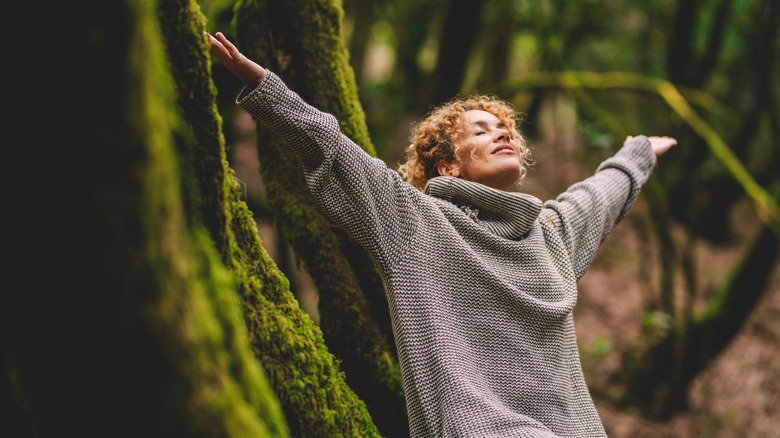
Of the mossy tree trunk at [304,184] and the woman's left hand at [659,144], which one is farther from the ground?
the woman's left hand at [659,144]

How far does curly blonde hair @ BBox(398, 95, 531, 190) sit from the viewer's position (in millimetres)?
2547

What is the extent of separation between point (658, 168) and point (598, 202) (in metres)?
6.10

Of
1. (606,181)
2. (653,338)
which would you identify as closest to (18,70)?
(606,181)

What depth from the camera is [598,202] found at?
278cm

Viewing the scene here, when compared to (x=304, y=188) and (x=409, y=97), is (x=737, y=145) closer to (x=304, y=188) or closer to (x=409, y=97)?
(x=409, y=97)

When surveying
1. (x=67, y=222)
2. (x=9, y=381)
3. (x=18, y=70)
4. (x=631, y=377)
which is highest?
(x=18, y=70)

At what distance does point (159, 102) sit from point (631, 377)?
7030 millimetres

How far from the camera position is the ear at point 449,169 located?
8.14 ft

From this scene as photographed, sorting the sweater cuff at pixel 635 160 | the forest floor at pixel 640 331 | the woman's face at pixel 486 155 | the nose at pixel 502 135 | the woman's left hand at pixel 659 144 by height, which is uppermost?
the woman's left hand at pixel 659 144

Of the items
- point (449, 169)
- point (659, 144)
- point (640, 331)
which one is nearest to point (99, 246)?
point (449, 169)

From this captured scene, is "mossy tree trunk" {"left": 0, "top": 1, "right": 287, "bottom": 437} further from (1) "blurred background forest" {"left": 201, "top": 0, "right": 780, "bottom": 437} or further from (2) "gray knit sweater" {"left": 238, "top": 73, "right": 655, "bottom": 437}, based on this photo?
(1) "blurred background forest" {"left": 201, "top": 0, "right": 780, "bottom": 437}

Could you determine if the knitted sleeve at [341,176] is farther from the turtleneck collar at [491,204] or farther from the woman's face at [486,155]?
the woman's face at [486,155]

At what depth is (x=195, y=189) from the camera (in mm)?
1538

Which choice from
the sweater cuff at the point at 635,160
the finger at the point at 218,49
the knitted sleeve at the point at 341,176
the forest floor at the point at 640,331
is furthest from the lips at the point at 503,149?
the forest floor at the point at 640,331
